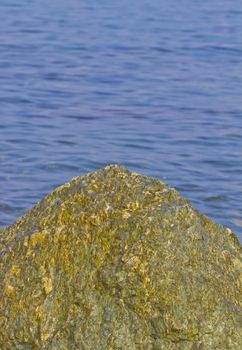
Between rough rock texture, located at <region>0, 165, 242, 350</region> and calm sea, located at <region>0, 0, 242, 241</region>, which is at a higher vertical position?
calm sea, located at <region>0, 0, 242, 241</region>

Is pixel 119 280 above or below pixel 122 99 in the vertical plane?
below

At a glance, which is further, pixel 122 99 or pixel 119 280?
pixel 122 99

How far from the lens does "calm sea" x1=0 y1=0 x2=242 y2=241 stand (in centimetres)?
1031

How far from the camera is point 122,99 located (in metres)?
13.4

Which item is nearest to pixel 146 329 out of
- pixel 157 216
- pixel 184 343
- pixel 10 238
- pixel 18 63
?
pixel 184 343

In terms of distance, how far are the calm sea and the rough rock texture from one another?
12.1 ft

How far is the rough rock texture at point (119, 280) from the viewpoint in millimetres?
4805

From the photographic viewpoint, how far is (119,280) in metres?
4.84

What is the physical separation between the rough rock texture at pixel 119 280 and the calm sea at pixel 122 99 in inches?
146

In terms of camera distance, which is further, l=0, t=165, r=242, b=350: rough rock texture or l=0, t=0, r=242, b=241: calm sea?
l=0, t=0, r=242, b=241: calm sea

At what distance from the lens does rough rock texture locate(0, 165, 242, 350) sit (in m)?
4.80

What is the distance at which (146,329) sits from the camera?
189 inches

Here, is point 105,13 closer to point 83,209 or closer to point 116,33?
point 116,33

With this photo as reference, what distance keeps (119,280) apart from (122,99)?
864 cm
